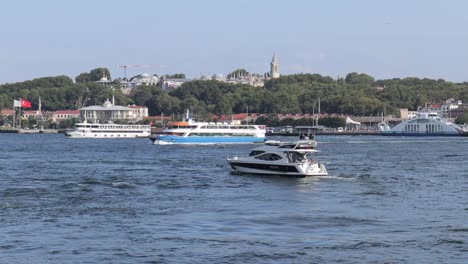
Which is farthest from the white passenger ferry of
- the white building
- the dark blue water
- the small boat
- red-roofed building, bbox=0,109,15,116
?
the small boat

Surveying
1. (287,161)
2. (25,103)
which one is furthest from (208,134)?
(25,103)

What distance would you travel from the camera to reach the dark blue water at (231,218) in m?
20.6

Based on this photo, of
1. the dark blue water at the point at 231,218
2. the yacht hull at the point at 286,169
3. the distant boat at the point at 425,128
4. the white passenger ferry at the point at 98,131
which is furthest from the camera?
the distant boat at the point at 425,128

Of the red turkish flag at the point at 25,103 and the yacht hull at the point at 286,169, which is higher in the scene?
the red turkish flag at the point at 25,103

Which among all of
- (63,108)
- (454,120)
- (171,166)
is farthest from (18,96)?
(171,166)

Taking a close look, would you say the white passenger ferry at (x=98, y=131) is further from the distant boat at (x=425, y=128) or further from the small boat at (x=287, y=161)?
the small boat at (x=287, y=161)

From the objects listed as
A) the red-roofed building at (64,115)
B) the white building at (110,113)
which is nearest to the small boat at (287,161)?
the white building at (110,113)

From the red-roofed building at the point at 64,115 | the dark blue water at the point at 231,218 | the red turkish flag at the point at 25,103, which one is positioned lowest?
the dark blue water at the point at 231,218

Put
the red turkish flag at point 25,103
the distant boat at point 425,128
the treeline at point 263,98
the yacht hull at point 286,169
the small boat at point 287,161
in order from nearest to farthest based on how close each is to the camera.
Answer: the yacht hull at point 286,169 < the small boat at point 287,161 < the distant boat at point 425,128 < the treeline at point 263,98 < the red turkish flag at point 25,103

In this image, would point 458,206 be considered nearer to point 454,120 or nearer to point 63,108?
point 454,120

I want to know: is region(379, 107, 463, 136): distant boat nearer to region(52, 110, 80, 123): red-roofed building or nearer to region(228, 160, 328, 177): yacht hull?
region(52, 110, 80, 123): red-roofed building

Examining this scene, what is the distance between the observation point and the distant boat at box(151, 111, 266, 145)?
293 ft

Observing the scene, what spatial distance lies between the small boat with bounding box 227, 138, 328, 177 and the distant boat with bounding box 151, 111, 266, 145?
4785 cm

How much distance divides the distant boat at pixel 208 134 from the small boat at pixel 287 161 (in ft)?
157
